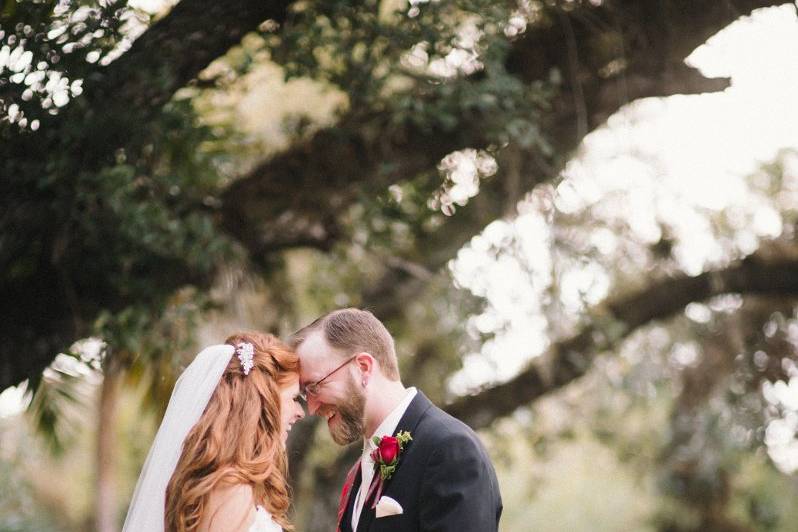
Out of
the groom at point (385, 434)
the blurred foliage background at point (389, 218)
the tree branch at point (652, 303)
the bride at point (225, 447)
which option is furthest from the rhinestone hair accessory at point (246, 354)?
the tree branch at point (652, 303)

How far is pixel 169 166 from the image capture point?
685 cm

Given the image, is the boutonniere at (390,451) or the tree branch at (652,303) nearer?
the boutonniere at (390,451)

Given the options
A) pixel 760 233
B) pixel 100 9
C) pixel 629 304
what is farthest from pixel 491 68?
pixel 760 233

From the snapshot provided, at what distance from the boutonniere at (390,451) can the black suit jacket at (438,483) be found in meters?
0.03

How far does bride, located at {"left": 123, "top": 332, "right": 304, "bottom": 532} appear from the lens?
3.58 meters

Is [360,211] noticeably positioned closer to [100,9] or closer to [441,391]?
[100,9]

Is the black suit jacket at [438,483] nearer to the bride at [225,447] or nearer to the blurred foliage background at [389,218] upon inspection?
the bride at [225,447]

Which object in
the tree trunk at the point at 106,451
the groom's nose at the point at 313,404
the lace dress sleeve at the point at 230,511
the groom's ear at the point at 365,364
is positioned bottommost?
the tree trunk at the point at 106,451

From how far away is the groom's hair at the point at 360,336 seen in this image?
3.79 m

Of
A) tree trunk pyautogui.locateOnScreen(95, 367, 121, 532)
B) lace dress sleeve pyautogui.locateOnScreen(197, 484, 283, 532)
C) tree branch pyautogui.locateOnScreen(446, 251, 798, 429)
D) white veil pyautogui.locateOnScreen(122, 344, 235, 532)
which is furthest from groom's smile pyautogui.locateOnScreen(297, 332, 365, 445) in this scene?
tree branch pyautogui.locateOnScreen(446, 251, 798, 429)

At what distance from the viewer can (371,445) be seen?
3.87 meters

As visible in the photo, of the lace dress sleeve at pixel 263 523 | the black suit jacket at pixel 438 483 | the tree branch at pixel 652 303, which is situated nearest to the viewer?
the black suit jacket at pixel 438 483

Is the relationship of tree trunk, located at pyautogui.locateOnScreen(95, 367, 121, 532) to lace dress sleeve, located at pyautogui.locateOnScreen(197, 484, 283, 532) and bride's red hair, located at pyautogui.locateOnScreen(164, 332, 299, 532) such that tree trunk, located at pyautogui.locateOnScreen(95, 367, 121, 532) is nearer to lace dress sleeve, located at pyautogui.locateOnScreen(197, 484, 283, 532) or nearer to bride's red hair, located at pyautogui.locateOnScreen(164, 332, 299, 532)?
bride's red hair, located at pyautogui.locateOnScreen(164, 332, 299, 532)

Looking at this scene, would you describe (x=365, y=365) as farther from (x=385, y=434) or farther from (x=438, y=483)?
(x=438, y=483)
